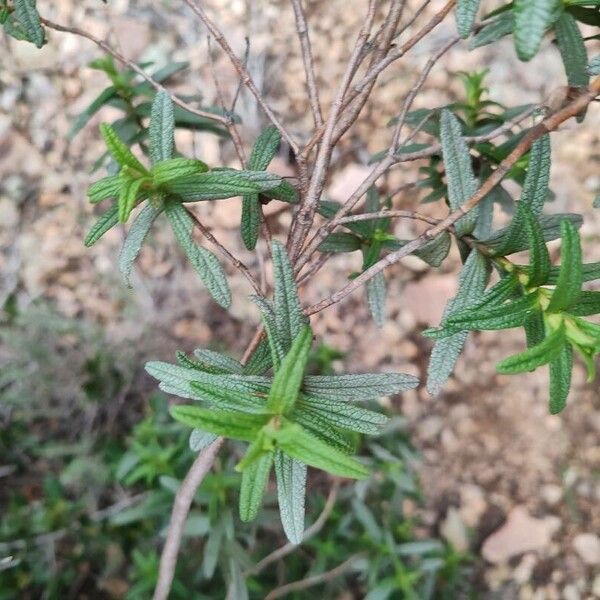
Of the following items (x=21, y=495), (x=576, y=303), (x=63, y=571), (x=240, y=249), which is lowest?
(x=63, y=571)

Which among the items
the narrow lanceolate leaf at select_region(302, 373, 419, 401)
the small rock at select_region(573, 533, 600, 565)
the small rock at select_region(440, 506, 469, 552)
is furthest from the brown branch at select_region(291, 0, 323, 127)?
the small rock at select_region(573, 533, 600, 565)

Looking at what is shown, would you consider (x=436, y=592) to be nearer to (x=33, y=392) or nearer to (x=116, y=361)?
(x=116, y=361)

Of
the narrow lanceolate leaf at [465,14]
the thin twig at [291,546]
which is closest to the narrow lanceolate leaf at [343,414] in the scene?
the narrow lanceolate leaf at [465,14]

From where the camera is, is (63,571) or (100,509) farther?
(100,509)

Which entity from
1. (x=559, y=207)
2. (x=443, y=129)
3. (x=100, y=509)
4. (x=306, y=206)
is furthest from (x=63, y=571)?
(x=559, y=207)

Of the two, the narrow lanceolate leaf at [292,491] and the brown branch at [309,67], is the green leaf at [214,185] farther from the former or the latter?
the narrow lanceolate leaf at [292,491]

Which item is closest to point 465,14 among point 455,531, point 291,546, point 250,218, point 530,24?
point 530,24

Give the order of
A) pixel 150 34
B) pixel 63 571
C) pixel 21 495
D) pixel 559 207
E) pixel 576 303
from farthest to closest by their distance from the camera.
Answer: pixel 150 34 < pixel 559 207 < pixel 21 495 < pixel 63 571 < pixel 576 303

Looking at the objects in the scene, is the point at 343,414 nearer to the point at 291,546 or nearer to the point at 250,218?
the point at 250,218
